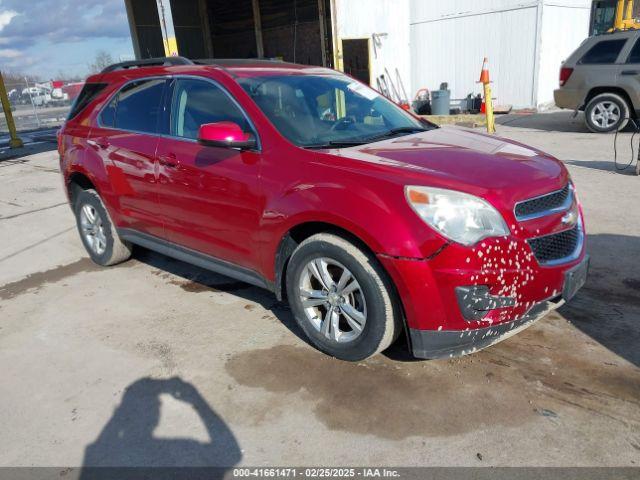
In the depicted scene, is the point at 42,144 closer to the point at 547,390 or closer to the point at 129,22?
the point at 129,22

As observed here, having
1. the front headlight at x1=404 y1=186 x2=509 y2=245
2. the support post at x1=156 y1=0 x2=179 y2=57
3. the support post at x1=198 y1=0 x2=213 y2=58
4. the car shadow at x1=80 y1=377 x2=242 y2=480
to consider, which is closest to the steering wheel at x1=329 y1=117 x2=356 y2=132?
the front headlight at x1=404 y1=186 x2=509 y2=245

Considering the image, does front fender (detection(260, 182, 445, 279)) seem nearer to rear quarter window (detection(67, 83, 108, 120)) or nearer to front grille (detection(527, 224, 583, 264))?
front grille (detection(527, 224, 583, 264))

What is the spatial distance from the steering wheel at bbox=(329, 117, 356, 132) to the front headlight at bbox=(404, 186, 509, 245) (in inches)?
43.8

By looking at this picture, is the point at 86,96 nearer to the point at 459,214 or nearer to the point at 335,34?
the point at 459,214

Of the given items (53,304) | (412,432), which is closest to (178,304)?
(53,304)

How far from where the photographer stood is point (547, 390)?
9.30 ft

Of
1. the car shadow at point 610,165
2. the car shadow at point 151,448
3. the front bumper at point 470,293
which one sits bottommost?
the car shadow at point 610,165

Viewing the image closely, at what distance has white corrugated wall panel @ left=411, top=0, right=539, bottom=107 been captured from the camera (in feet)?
47.8

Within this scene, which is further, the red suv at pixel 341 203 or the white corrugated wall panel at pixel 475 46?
the white corrugated wall panel at pixel 475 46

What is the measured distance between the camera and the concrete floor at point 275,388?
252 cm

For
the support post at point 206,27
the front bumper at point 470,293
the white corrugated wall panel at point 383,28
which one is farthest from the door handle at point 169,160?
the support post at point 206,27

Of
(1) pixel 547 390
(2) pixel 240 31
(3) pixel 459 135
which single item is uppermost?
(2) pixel 240 31

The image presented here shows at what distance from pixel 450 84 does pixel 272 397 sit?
15541 mm

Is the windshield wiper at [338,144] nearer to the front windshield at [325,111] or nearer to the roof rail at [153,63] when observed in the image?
the front windshield at [325,111]
